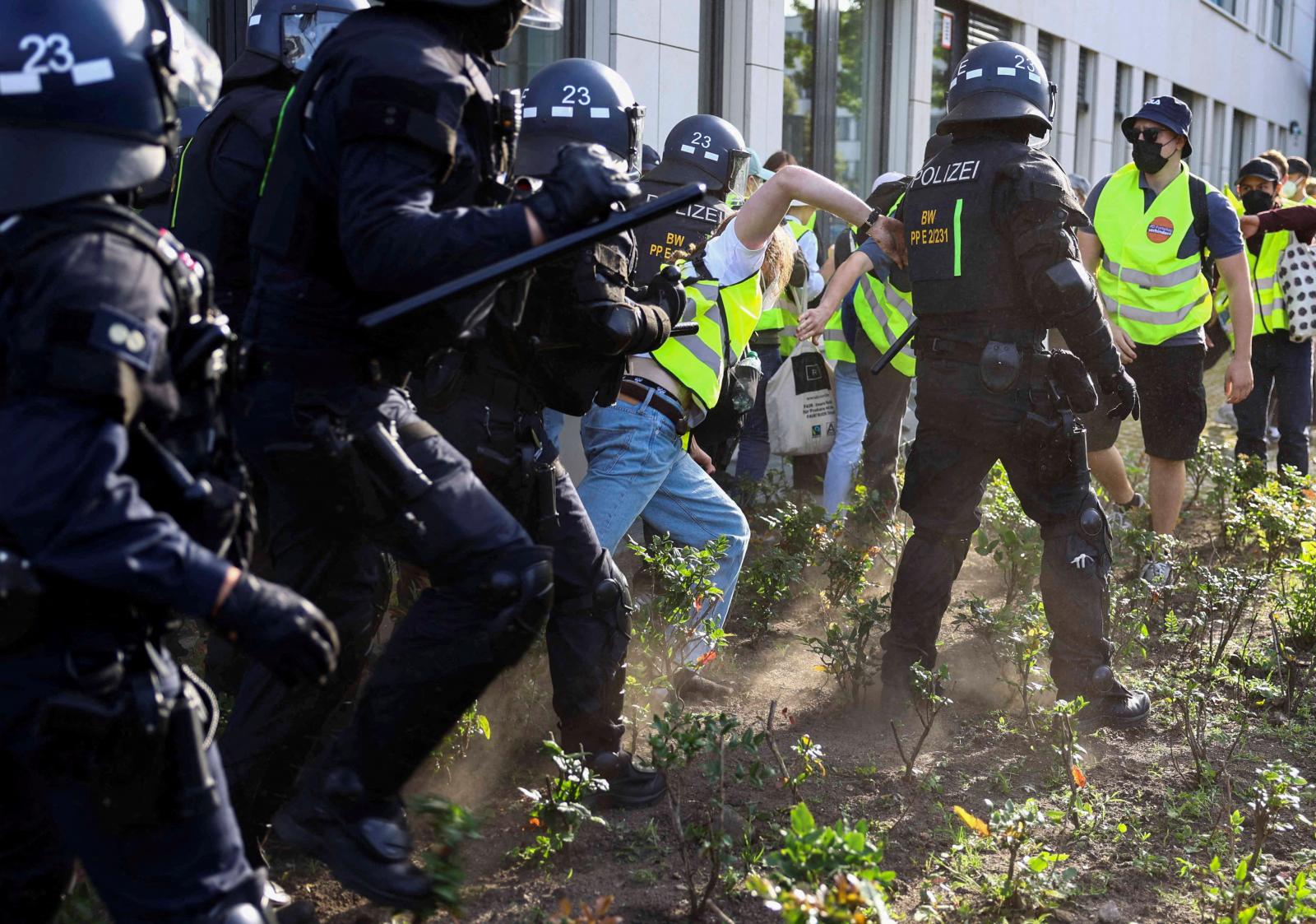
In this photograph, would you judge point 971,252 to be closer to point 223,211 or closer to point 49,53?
point 223,211

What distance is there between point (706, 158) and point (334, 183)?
93.9 inches

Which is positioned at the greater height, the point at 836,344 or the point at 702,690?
the point at 836,344

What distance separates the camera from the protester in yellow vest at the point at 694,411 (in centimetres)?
439

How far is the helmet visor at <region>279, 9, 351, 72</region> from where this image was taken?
3807 mm

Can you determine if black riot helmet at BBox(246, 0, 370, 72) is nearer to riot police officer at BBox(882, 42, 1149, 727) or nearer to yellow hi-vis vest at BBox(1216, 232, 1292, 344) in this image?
riot police officer at BBox(882, 42, 1149, 727)

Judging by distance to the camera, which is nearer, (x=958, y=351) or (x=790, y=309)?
(x=958, y=351)

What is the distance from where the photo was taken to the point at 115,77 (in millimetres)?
2172

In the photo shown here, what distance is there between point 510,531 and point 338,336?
0.50m

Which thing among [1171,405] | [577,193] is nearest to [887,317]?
[1171,405]

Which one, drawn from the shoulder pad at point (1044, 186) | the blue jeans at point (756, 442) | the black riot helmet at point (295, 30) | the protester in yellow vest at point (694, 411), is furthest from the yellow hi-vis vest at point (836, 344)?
the black riot helmet at point (295, 30)

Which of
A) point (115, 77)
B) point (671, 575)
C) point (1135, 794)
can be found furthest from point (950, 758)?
point (115, 77)

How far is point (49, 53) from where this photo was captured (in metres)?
2.14

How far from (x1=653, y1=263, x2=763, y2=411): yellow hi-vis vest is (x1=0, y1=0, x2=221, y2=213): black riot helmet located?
7.51 feet

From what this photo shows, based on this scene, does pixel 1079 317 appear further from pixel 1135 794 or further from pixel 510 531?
pixel 510 531
